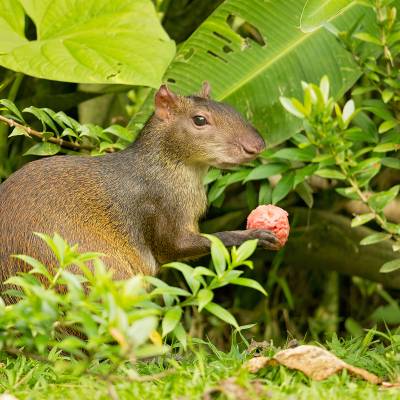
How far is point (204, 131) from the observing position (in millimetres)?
4273

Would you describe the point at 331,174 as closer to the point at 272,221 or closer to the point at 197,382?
the point at 272,221

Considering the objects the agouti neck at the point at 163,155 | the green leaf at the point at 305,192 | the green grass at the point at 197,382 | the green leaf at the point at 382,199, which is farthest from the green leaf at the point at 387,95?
the green grass at the point at 197,382

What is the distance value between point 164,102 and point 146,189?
0.41 metres

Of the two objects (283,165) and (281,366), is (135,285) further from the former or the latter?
(283,165)

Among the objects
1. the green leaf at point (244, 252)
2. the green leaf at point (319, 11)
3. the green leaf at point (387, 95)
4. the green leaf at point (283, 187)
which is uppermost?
the green leaf at point (319, 11)

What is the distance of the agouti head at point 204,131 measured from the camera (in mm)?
4203

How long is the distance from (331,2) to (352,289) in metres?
3.10

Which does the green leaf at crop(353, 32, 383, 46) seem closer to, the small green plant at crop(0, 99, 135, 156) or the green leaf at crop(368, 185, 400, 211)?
the green leaf at crop(368, 185, 400, 211)

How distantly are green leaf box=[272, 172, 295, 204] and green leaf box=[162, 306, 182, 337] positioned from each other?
1377mm

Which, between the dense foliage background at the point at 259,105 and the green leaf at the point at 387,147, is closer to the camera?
the dense foliage background at the point at 259,105

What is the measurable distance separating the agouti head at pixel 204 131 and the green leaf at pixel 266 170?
0.23 meters

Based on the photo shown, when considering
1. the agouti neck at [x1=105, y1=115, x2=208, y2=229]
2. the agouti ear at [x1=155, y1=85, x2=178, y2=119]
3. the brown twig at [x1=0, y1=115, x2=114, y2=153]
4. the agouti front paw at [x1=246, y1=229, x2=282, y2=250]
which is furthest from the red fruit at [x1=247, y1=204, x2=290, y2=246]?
the brown twig at [x1=0, y1=115, x2=114, y2=153]

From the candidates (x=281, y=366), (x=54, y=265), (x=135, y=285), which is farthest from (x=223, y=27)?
(x=135, y=285)

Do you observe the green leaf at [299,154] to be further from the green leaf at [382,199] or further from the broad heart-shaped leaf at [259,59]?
the broad heart-shaped leaf at [259,59]
